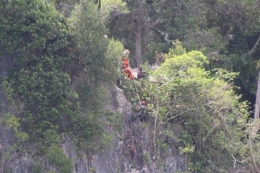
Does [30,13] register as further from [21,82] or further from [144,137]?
[144,137]

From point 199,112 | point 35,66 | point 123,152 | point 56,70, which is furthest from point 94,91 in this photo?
point 199,112

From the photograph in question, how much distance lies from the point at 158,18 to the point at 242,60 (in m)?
4.24

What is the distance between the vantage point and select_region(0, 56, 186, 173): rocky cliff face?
15680 millimetres

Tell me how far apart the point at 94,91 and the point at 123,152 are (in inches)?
97.5

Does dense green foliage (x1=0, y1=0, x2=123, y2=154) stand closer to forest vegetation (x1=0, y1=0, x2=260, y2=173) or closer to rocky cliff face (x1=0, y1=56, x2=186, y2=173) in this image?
forest vegetation (x1=0, y1=0, x2=260, y2=173)

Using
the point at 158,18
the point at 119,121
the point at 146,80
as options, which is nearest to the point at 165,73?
the point at 146,80

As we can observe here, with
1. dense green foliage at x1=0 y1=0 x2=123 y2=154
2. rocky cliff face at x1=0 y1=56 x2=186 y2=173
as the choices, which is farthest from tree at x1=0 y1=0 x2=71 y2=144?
rocky cliff face at x1=0 y1=56 x2=186 y2=173

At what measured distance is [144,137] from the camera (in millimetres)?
18141

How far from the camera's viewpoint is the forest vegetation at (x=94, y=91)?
1580 cm

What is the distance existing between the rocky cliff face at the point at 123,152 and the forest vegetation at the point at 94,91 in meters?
0.25

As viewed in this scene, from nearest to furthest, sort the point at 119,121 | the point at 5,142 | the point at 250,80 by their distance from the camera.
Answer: the point at 5,142, the point at 119,121, the point at 250,80

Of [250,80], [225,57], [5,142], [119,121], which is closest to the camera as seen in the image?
[5,142]

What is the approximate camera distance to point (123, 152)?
17797 millimetres

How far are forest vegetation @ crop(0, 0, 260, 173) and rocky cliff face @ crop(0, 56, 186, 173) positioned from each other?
0.25 m
